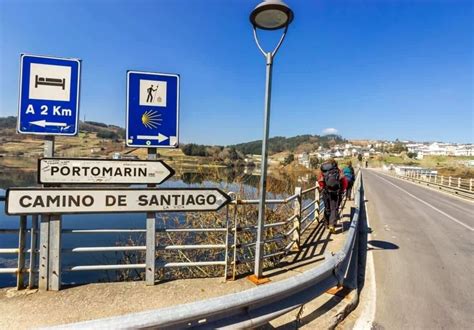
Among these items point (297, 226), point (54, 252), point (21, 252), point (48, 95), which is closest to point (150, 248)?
point (54, 252)

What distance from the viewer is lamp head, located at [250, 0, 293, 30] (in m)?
3.40

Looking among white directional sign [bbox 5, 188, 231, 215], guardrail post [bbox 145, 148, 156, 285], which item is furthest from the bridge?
white directional sign [bbox 5, 188, 231, 215]

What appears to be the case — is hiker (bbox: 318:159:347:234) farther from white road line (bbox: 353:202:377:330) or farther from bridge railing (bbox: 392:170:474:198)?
bridge railing (bbox: 392:170:474:198)

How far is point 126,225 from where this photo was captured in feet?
43.7

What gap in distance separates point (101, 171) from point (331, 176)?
5920 millimetres

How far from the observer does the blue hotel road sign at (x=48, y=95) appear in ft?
10.9

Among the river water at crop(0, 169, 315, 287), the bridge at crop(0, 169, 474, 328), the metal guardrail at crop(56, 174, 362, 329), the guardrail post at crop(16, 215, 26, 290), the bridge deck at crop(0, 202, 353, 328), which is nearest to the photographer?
the metal guardrail at crop(56, 174, 362, 329)

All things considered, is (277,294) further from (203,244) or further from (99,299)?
(203,244)

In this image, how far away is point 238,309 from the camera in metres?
2.34

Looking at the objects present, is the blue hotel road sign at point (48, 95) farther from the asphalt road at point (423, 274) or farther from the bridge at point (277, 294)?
the asphalt road at point (423, 274)

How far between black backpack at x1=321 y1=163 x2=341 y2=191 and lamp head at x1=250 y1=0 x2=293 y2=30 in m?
4.73

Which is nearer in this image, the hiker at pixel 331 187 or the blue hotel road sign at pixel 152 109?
the blue hotel road sign at pixel 152 109

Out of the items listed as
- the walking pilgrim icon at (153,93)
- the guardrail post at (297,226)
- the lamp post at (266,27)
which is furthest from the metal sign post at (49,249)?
the guardrail post at (297,226)

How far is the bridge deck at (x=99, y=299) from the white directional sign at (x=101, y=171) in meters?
1.44
